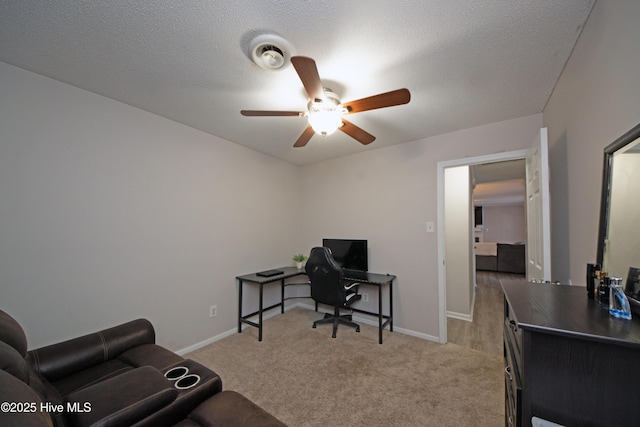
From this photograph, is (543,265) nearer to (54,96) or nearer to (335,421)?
(335,421)

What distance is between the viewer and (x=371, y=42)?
142 centimetres

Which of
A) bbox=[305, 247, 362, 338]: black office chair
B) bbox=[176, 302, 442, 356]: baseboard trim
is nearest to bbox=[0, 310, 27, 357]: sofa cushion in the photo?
bbox=[176, 302, 442, 356]: baseboard trim

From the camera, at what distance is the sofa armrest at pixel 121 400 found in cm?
92

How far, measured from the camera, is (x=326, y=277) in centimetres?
296

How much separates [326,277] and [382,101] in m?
2.09

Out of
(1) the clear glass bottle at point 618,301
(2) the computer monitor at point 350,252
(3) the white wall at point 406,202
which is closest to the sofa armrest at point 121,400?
(1) the clear glass bottle at point 618,301

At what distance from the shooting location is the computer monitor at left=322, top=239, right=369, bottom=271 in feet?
10.9

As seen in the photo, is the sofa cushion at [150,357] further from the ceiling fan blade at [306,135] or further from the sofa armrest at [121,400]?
the ceiling fan blade at [306,135]

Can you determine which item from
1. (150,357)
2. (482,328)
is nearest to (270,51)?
(150,357)

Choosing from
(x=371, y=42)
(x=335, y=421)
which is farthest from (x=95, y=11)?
(x=335, y=421)

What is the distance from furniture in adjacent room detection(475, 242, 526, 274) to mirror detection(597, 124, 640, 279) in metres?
7.53

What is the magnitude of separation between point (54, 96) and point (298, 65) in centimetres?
198

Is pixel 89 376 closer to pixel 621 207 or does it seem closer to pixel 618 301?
pixel 618 301

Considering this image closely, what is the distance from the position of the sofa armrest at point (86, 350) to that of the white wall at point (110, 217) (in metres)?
0.42
